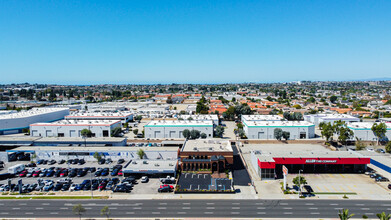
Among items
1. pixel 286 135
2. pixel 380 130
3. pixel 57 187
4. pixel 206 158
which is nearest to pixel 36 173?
pixel 57 187

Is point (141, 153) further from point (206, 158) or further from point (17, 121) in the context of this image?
point (17, 121)

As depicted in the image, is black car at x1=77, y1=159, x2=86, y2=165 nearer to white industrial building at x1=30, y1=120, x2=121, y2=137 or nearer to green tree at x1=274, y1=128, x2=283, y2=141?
white industrial building at x1=30, y1=120, x2=121, y2=137

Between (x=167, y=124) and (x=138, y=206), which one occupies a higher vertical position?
(x=167, y=124)

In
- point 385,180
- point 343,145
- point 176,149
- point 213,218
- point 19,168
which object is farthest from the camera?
point 343,145

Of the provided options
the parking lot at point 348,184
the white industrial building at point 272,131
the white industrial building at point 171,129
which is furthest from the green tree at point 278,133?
the parking lot at point 348,184

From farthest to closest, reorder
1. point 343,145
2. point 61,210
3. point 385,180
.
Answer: point 343,145
point 385,180
point 61,210

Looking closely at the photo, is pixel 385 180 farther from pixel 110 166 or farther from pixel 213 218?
pixel 110 166

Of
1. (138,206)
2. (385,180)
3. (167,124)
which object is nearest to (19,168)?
(138,206)
